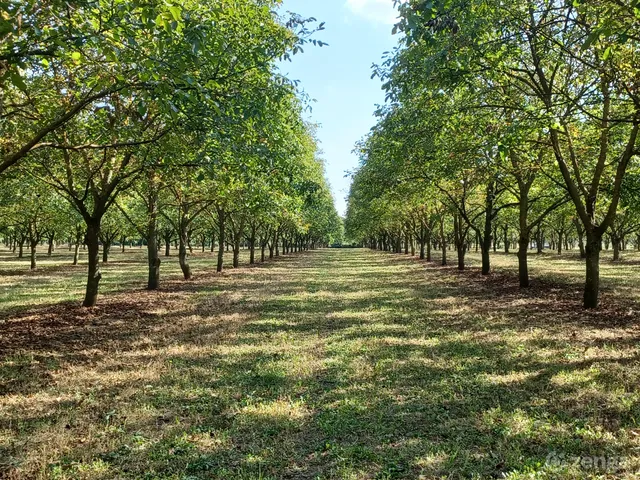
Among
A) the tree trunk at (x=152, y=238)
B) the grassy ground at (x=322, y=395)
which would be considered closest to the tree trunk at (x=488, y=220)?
the grassy ground at (x=322, y=395)

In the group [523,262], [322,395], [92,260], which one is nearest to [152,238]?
[92,260]

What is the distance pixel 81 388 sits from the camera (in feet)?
24.2

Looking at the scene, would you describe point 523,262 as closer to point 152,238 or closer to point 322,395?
point 322,395

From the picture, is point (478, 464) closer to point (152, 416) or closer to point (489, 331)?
point (152, 416)

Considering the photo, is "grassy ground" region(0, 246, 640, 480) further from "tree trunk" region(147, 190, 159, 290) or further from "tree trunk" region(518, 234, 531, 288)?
"tree trunk" region(147, 190, 159, 290)

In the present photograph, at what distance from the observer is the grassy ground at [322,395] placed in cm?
485

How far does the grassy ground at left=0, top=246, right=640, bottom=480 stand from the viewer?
4.85 metres

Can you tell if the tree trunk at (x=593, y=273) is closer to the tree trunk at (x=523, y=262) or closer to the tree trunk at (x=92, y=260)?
the tree trunk at (x=523, y=262)

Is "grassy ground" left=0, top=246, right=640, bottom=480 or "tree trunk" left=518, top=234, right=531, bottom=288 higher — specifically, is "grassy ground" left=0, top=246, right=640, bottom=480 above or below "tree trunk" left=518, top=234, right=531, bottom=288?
below

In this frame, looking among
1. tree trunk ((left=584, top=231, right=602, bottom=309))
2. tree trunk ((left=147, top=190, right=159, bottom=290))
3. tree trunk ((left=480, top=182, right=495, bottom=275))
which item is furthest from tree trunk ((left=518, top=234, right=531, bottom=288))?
tree trunk ((left=147, top=190, right=159, bottom=290))

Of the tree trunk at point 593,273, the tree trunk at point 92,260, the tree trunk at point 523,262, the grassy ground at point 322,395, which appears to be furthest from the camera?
the tree trunk at point 523,262


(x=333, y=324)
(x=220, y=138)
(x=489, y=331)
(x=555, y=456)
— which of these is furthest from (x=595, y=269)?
(x=220, y=138)

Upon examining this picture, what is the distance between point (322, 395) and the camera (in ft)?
22.7

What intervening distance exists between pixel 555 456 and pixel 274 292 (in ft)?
54.6
